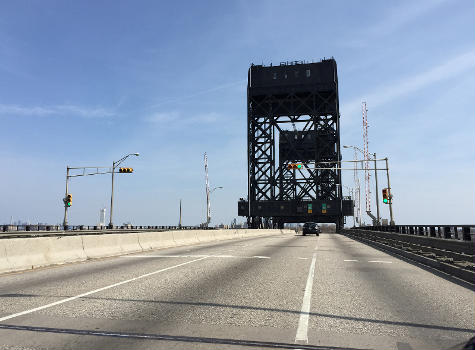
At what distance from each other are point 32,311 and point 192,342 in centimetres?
330

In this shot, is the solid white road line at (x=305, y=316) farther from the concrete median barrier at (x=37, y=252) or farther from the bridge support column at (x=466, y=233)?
the concrete median barrier at (x=37, y=252)

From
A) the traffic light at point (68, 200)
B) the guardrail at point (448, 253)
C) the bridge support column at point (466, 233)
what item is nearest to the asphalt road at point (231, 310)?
the guardrail at point (448, 253)

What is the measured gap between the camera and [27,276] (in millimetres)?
10508

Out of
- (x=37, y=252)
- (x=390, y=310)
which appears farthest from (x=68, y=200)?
(x=390, y=310)

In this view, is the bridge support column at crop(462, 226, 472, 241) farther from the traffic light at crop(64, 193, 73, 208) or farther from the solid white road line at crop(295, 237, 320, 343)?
the traffic light at crop(64, 193, 73, 208)

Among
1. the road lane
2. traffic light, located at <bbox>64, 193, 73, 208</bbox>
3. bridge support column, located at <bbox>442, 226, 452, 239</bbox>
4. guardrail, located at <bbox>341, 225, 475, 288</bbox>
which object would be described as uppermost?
traffic light, located at <bbox>64, 193, 73, 208</bbox>

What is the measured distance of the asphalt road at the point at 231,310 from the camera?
4.80m

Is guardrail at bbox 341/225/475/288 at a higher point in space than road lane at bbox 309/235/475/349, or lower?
higher

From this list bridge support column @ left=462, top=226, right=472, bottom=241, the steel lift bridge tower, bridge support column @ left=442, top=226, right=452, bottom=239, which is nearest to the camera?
bridge support column @ left=462, top=226, right=472, bottom=241

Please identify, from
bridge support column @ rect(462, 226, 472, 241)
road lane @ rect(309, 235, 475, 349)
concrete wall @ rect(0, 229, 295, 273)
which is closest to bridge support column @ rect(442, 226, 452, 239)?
bridge support column @ rect(462, 226, 472, 241)

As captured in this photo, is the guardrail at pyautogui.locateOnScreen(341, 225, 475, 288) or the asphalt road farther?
the guardrail at pyautogui.locateOnScreen(341, 225, 475, 288)

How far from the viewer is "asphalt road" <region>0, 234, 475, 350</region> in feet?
15.8

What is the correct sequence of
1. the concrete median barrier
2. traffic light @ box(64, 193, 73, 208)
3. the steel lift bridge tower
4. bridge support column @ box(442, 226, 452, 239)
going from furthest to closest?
the steel lift bridge tower, traffic light @ box(64, 193, 73, 208), bridge support column @ box(442, 226, 452, 239), the concrete median barrier

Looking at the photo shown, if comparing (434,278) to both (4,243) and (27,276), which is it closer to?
(27,276)
